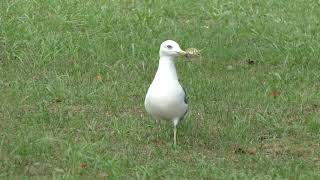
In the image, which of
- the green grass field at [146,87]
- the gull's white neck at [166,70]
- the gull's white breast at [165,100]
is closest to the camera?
the green grass field at [146,87]

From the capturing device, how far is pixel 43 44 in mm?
9828

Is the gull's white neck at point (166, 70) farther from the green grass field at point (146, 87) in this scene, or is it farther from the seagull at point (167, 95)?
the green grass field at point (146, 87)

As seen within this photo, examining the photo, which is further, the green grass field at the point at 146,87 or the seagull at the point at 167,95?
the seagull at the point at 167,95

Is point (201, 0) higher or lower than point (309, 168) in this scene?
higher

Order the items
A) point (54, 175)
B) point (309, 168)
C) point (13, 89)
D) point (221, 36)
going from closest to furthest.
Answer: point (54, 175)
point (309, 168)
point (13, 89)
point (221, 36)

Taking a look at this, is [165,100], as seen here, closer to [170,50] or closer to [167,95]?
[167,95]

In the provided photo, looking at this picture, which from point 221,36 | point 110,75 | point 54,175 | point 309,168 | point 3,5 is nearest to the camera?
point 54,175

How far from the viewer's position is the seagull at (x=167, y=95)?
689 cm

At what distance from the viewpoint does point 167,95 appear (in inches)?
271

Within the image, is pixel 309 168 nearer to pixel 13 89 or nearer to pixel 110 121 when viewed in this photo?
pixel 110 121

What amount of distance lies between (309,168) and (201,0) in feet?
20.3

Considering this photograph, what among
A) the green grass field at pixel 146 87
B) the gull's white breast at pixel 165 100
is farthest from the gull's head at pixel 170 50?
the green grass field at pixel 146 87

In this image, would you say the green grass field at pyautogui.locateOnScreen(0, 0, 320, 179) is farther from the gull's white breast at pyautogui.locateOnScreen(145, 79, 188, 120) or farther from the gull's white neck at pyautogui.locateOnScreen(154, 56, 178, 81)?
the gull's white neck at pyautogui.locateOnScreen(154, 56, 178, 81)

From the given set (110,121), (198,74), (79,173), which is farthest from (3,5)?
(79,173)
